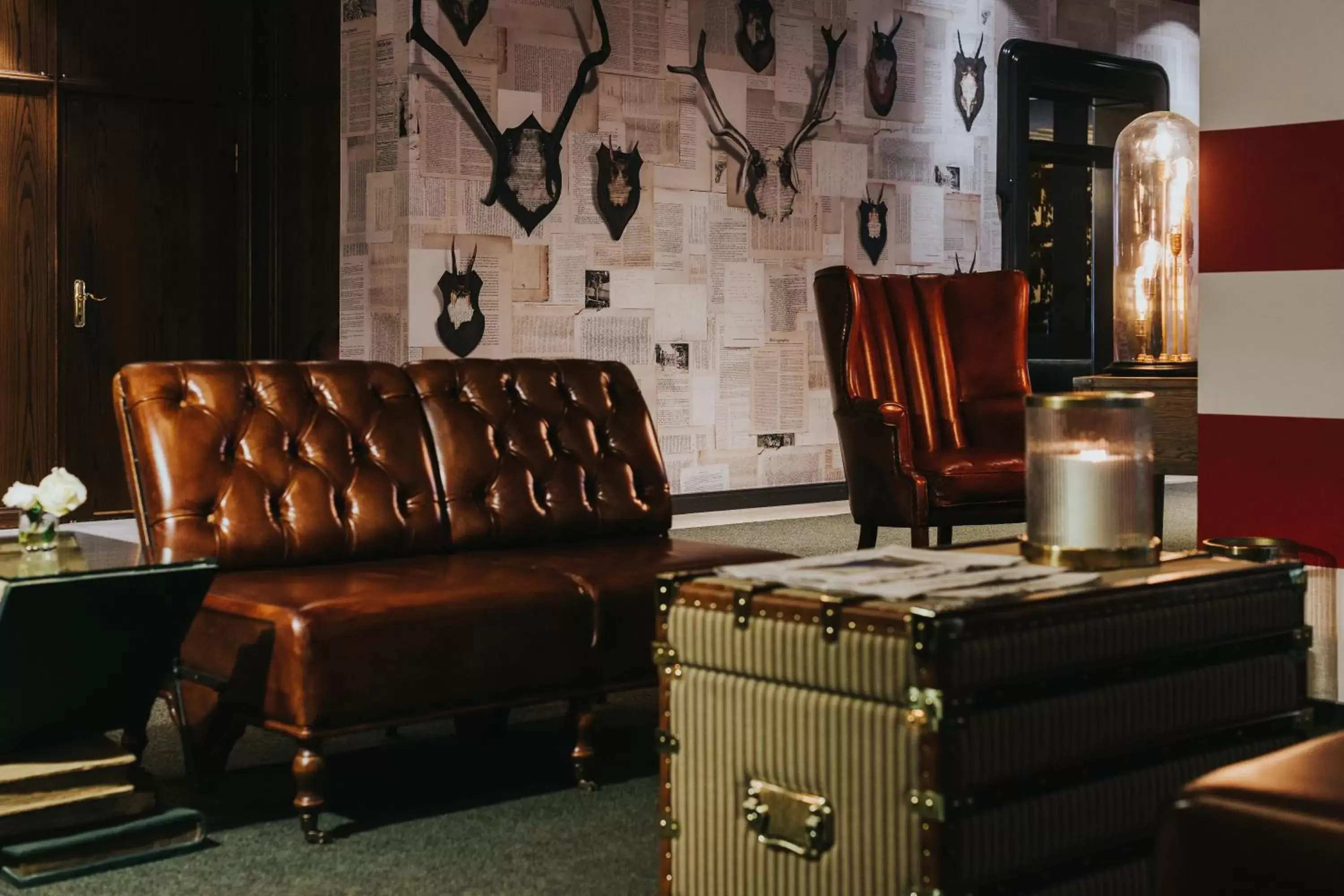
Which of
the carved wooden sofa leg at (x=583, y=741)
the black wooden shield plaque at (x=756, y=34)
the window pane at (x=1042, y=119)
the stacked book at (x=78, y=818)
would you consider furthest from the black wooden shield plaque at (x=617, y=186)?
the stacked book at (x=78, y=818)

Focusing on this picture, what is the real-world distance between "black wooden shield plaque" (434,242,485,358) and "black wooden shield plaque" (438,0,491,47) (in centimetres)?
93

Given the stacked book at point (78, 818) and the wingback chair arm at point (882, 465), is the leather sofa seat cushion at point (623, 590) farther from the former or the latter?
the wingback chair arm at point (882, 465)

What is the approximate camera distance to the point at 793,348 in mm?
8109

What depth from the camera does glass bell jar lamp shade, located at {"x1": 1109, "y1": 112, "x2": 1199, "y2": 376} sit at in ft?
13.1

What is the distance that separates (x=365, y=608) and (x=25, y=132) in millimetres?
4935

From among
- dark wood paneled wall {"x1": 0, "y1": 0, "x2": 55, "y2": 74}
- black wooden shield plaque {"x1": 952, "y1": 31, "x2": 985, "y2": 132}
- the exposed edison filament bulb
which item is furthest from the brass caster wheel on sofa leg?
black wooden shield plaque {"x1": 952, "y1": 31, "x2": 985, "y2": 132}

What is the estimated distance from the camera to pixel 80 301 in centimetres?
693

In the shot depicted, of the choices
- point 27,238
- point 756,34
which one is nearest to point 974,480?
point 756,34

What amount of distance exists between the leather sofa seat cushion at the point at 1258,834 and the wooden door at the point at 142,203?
6519 millimetres

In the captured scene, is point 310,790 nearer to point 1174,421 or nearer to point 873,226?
point 1174,421

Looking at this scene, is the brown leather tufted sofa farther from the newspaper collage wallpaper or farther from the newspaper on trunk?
the newspaper collage wallpaper

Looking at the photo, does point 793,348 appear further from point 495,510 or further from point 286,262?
point 495,510

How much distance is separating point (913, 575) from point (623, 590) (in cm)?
127

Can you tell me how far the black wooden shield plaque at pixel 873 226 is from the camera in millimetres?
8406
